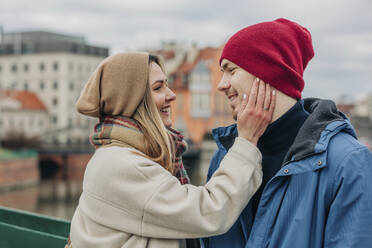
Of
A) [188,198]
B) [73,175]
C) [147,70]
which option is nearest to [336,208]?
[188,198]

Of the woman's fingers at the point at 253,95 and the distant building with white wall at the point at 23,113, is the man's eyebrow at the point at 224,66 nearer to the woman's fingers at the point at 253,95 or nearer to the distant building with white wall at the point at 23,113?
the woman's fingers at the point at 253,95

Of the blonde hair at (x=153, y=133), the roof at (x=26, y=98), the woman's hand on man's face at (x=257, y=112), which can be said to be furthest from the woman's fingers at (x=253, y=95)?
the roof at (x=26, y=98)

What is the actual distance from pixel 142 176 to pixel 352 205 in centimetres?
73

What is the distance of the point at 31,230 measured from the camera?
2.69 metres

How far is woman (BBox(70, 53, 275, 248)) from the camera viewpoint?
5.57 feet

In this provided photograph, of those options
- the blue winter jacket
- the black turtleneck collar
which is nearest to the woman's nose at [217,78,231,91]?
the black turtleneck collar

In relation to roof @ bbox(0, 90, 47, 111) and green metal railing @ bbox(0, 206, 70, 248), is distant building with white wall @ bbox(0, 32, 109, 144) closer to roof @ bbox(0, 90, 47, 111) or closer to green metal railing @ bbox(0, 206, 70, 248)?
roof @ bbox(0, 90, 47, 111)

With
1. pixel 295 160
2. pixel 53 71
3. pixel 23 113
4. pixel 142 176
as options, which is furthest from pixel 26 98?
pixel 295 160

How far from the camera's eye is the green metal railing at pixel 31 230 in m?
2.56

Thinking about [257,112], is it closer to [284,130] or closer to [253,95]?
[253,95]

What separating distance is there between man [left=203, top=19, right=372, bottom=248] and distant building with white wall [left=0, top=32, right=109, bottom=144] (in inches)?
1606

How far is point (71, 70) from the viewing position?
144ft

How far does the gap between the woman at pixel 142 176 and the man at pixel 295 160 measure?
10 centimetres

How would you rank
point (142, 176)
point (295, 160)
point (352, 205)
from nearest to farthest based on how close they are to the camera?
point (352, 205) → point (295, 160) → point (142, 176)
